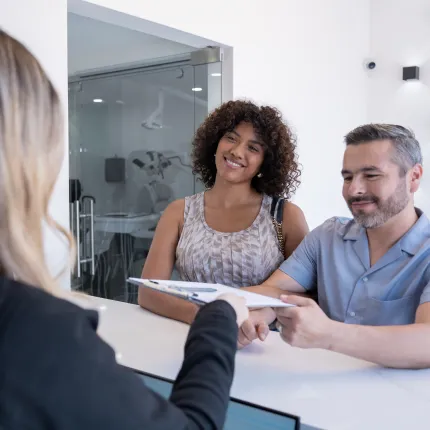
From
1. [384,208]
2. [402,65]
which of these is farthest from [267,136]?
[402,65]

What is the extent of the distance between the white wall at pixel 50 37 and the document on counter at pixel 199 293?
111 centimetres

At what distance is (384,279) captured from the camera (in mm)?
1703

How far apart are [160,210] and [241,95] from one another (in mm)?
992

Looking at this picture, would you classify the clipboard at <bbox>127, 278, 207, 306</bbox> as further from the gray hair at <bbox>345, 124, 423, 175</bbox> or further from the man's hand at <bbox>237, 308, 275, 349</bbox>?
the gray hair at <bbox>345, 124, 423, 175</bbox>

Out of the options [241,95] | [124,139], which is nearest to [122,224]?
[124,139]

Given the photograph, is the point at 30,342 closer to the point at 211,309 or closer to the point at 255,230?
the point at 211,309

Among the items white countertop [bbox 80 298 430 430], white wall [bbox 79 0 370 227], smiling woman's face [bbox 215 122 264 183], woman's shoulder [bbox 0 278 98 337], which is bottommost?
white countertop [bbox 80 298 430 430]

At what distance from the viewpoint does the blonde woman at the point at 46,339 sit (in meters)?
0.58

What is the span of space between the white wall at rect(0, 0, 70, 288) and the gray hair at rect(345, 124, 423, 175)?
1.34 m

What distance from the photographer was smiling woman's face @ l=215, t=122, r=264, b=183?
2145 millimetres

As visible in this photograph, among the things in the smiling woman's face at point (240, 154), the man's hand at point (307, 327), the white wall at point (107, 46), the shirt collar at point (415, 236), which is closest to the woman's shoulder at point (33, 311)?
the man's hand at point (307, 327)

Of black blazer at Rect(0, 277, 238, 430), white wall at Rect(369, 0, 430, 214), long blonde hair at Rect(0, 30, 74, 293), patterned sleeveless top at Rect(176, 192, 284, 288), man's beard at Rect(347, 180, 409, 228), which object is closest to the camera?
black blazer at Rect(0, 277, 238, 430)

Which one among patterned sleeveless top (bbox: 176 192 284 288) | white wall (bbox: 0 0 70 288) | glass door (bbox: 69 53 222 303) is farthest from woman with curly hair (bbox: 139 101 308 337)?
glass door (bbox: 69 53 222 303)

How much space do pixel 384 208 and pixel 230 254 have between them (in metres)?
0.60
